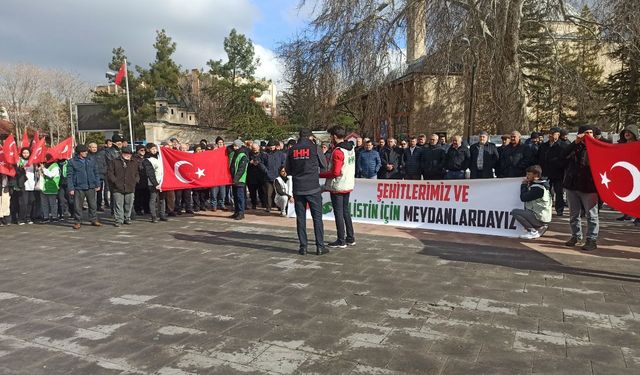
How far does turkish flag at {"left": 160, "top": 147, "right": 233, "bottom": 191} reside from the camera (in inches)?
432

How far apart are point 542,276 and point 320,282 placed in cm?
281

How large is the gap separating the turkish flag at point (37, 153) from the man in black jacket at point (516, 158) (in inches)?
419

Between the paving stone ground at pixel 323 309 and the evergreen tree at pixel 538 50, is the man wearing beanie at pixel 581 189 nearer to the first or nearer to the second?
the paving stone ground at pixel 323 309

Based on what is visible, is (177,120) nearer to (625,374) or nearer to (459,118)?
(459,118)

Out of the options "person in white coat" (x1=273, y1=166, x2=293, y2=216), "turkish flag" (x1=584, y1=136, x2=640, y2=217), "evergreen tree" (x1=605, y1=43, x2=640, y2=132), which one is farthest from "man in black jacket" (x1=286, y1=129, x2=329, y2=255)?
"evergreen tree" (x1=605, y1=43, x2=640, y2=132)

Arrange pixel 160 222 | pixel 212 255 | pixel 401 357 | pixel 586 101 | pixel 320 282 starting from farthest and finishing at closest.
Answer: pixel 586 101 < pixel 160 222 < pixel 212 255 < pixel 320 282 < pixel 401 357

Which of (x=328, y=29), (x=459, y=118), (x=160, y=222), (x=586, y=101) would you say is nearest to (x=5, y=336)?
(x=160, y=222)

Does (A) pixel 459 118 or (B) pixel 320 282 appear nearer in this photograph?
(B) pixel 320 282

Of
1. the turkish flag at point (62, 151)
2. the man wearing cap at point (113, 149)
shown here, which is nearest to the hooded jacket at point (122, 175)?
the man wearing cap at point (113, 149)

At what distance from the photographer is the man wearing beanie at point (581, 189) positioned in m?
6.98

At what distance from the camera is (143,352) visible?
3779 millimetres

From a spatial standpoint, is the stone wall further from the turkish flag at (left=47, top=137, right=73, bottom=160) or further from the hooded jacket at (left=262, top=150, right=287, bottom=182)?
the hooded jacket at (left=262, top=150, right=287, bottom=182)

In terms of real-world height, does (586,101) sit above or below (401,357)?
above

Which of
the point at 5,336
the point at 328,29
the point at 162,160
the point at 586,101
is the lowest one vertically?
the point at 5,336
